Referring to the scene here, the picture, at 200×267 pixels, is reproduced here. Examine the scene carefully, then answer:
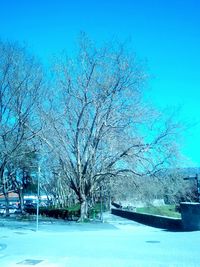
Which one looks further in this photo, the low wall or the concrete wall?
the low wall

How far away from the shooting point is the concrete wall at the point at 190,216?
57.0 feet

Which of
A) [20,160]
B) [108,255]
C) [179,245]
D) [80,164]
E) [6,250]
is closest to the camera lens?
[108,255]

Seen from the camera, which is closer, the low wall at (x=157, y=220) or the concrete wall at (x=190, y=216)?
the concrete wall at (x=190, y=216)

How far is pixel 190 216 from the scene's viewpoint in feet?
58.5

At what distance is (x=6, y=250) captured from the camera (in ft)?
37.7

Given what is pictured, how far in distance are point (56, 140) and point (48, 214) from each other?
12777 millimetres

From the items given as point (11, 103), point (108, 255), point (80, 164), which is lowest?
point (108, 255)

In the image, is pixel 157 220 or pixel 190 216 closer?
pixel 190 216

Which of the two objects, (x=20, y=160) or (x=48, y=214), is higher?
(x=20, y=160)

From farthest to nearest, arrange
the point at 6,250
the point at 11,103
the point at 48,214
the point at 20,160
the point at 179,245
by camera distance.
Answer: the point at 48,214 → the point at 20,160 → the point at 11,103 → the point at 179,245 → the point at 6,250

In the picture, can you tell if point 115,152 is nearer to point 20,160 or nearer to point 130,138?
point 130,138

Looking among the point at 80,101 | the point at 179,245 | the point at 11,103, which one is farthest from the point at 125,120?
the point at 179,245

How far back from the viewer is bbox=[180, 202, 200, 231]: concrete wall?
1738 cm

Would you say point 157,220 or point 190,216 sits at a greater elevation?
point 190,216
